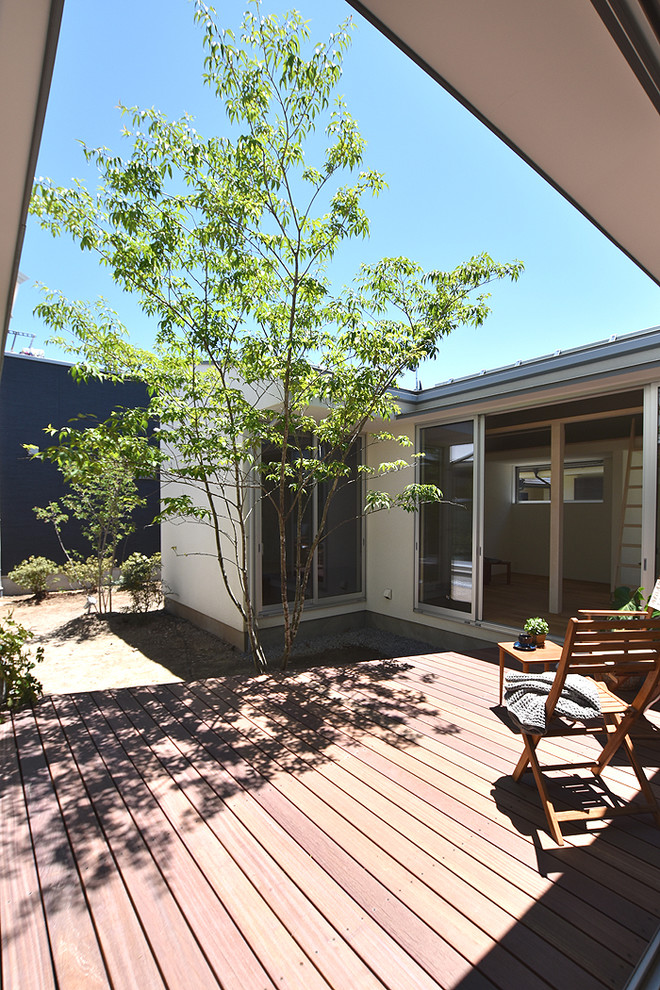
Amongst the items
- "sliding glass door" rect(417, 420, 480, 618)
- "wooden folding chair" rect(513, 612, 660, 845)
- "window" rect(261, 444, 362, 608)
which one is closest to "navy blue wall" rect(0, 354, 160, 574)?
"window" rect(261, 444, 362, 608)

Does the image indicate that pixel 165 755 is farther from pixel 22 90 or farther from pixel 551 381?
pixel 551 381

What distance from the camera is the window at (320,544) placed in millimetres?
6008

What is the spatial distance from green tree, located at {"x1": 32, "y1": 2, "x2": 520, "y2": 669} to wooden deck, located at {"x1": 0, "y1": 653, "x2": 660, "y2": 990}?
2.03 m

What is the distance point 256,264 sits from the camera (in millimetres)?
3930

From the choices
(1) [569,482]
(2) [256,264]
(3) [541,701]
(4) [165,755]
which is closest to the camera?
(3) [541,701]

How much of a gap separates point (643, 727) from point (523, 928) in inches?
78.0

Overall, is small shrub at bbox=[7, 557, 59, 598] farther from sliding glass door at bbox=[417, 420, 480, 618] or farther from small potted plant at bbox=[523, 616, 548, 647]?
small potted plant at bbox=[523, 616, 548, 647]

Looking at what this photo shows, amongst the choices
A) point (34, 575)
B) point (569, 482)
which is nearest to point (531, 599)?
point (569, 482)

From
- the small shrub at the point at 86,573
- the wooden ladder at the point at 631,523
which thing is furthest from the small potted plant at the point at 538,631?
the small shrub at the point at 86,573

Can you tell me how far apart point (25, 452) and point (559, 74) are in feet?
37.9

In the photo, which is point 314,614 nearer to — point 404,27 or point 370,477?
point 370,477

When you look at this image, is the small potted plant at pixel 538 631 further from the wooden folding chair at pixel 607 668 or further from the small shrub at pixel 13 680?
the small shrub at pixel 13 680

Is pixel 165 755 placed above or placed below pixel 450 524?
below

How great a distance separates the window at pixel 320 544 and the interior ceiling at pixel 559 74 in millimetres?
4181
